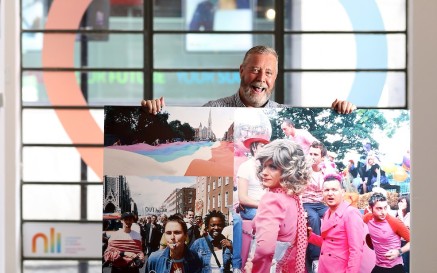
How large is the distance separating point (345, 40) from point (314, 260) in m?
3.78

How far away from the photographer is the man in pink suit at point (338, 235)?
4.82m

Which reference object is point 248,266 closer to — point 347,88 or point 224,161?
point 224,161

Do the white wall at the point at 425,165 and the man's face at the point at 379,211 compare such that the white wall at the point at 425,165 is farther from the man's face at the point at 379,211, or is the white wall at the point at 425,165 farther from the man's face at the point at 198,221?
the man's face at the point at 198,221

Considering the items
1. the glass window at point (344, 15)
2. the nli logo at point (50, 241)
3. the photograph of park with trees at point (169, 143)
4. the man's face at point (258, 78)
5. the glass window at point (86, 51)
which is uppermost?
the glass window at point (344, 15)

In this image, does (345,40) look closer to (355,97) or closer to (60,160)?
(355,97)

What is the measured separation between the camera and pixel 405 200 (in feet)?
16.1

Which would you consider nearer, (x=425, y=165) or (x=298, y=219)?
(x=298, y=219)

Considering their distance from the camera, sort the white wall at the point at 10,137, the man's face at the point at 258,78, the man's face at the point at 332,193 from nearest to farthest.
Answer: the man's face at the point at 332,193, the man's face at the point at 258,78, the white wall at the point at 10,137

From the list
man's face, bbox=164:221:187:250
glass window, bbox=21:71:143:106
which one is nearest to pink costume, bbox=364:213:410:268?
man's face, bbox=164:221:187:250

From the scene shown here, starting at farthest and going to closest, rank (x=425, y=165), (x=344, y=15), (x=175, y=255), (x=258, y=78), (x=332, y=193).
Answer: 1. (x=344, y=15)
2. (x=425, y=165)
3. (x=258, y=78)
4. (x=332, y=193)
5. (x=175, y=255)

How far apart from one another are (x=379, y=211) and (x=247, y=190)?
694 millimetres

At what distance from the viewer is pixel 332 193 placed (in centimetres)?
489

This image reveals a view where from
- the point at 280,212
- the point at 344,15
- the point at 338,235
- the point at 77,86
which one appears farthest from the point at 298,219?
the point at 77,86

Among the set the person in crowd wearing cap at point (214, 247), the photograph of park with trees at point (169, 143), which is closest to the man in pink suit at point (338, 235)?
the person in crowd wearing cap at point (214, 247)
